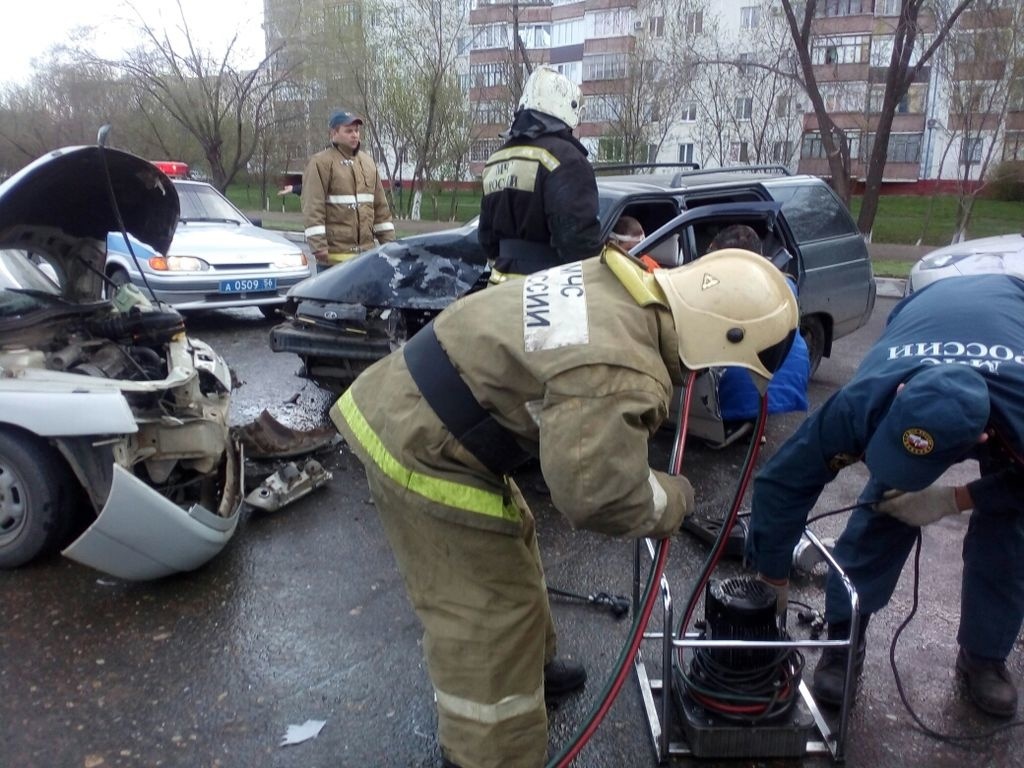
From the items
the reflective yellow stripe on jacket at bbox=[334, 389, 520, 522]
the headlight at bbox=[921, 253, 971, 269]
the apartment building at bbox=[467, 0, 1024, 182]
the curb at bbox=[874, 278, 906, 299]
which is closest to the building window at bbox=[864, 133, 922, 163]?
the apartment building at bbox=[467, 0, 1024, 182]

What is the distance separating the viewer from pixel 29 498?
3.38m

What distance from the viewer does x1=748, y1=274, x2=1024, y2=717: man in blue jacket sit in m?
2.07

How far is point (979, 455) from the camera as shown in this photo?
8.73 feet

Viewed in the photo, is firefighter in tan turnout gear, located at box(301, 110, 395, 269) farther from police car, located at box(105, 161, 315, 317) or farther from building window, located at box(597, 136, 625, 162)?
building window, located at box(597, 136, 625, 162)

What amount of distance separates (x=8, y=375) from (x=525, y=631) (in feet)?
8.52

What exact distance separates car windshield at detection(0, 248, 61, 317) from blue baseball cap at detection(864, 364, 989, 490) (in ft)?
12.1

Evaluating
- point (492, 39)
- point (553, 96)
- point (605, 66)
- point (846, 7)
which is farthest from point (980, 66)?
point (846, 7)

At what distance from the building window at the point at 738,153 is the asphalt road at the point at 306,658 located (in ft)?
83.4

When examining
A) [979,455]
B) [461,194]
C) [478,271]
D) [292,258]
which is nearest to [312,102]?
[461,194]

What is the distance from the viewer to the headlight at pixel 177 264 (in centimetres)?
792

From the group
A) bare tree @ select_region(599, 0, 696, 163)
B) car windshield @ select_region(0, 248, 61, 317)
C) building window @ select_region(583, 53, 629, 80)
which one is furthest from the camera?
building window @ select_region(583, 53, 629, 80)

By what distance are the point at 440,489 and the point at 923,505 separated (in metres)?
1.55

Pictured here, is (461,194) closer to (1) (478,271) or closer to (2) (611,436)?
(1) (478,271)

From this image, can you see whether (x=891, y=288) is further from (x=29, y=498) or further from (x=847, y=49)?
(x=847, y=49)
